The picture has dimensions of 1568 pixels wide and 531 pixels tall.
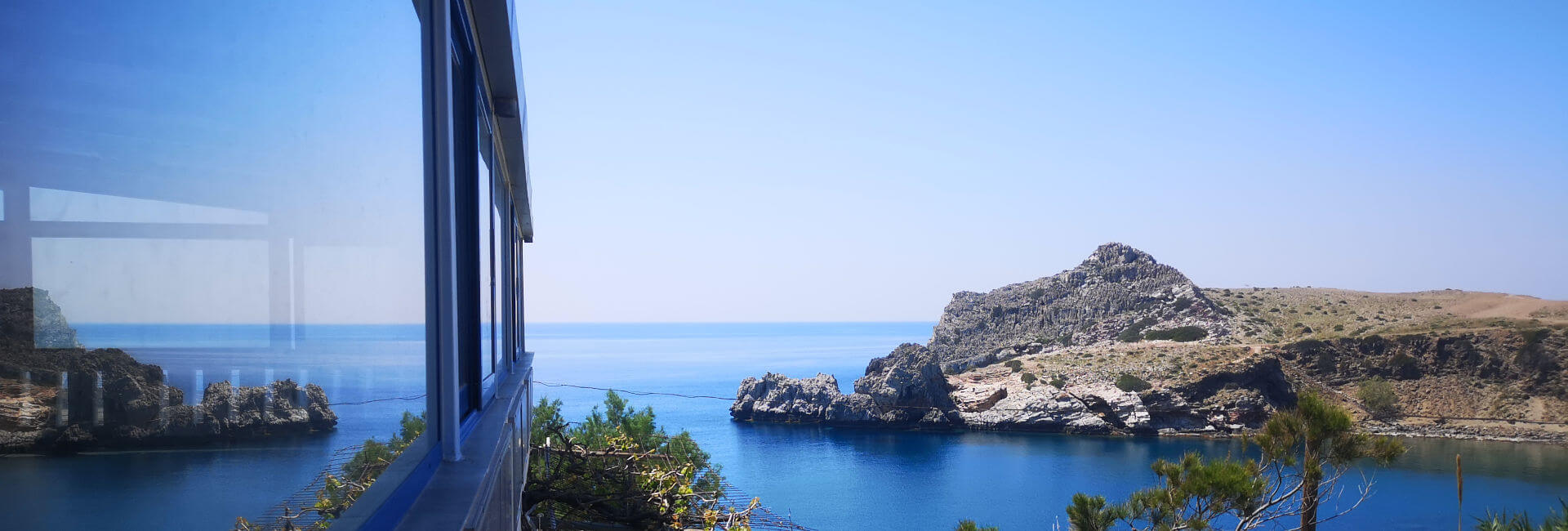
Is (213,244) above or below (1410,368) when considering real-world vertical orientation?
above

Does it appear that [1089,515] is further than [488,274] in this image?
Yes

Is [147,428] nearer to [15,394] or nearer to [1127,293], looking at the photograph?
[15,394]

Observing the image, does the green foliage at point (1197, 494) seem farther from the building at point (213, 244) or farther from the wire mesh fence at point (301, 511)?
the wire mesh fence at point (301, 511)

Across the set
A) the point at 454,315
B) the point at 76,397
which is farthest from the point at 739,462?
the point at 76,397

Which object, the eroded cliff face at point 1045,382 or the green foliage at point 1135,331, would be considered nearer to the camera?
the eroded cliff face at point 1045,382

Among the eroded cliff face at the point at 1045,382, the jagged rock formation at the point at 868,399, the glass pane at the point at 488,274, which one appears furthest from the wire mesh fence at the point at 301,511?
the jagged rock formation at the point at 868,399

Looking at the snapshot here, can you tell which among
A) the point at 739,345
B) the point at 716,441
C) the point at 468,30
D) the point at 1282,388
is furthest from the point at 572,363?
the point at 468,30

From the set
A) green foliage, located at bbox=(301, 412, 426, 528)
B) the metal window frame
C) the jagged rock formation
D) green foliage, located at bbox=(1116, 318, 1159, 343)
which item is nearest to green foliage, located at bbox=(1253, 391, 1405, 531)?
the metal window frame

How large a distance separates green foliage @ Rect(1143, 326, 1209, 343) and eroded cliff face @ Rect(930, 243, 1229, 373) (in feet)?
1.96

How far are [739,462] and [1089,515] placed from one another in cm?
2744

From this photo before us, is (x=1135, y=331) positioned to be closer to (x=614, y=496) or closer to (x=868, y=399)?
(x=868, y=399)

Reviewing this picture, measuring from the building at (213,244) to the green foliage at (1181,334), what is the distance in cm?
4673

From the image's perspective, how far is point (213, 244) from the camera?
0.60m

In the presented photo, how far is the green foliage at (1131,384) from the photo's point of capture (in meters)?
36.4
